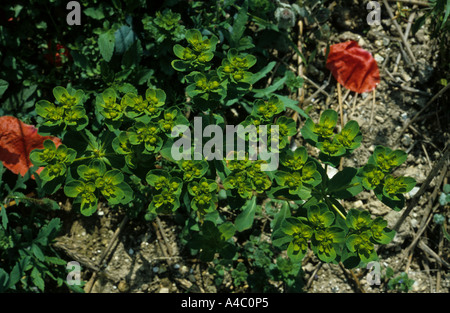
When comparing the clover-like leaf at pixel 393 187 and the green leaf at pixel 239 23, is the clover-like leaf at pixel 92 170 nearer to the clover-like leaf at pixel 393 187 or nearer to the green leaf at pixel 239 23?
the green leaf at pixel 239 23

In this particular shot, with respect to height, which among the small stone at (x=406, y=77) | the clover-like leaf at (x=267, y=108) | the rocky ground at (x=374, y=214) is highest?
the clover-like leaf at (x=267, y=108)

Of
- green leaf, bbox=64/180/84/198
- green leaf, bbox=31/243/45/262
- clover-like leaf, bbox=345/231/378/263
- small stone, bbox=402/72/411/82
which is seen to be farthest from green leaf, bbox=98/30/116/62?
small stone, bbox=402/72/411/82

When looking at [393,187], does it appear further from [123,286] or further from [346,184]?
[123,286]

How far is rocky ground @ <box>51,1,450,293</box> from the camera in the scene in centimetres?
289

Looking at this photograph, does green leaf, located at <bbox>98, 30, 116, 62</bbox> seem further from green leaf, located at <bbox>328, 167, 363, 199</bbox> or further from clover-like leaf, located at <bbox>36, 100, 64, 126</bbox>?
green leaf, located at <bbox>328, 167, 363, 199</bbox>

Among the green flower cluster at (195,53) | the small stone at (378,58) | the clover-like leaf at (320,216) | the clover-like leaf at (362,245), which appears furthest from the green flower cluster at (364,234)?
the small stone at (378,58)

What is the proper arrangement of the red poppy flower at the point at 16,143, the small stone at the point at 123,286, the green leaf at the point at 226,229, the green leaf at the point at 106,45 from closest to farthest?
Result: the green leaf at the point at 226,229 < the green leaf at the point at 106,45 < the red poppy flower at the point at 16,143 < the small stone at the point at 123,286

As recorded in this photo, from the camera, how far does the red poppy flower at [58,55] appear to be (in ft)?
9.48

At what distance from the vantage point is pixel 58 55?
2.96m

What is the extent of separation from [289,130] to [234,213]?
949 mm

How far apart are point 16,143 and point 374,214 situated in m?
2.49

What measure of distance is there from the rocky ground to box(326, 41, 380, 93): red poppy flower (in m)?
0.07

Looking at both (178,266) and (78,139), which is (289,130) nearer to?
(78,139)

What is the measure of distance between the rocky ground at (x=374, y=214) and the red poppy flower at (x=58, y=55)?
1.02 metres
